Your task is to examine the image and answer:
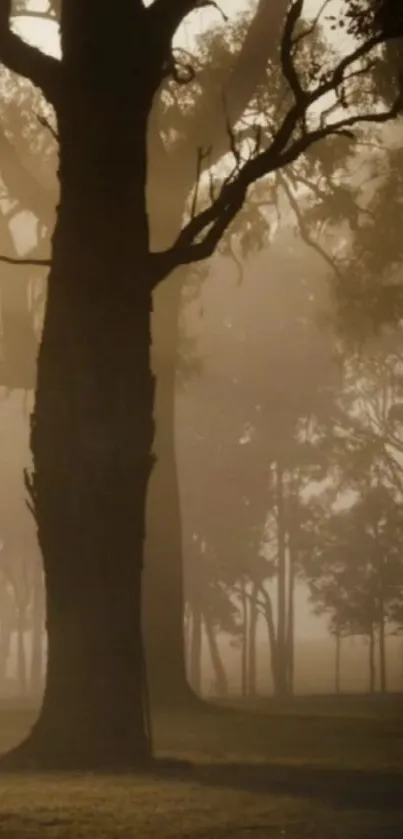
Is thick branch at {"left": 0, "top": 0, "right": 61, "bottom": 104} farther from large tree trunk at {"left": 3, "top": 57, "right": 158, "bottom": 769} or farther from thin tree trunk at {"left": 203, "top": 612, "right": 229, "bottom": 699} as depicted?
thin tree trunk at {"left": 203, "top": 612, "right": 229, "bottom": 699}

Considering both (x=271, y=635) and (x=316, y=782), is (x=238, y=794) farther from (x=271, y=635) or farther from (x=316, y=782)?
(x=271, y=635)

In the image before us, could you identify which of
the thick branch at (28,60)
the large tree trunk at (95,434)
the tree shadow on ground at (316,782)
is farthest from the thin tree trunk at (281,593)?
the tree shadow on ground at (316,782)

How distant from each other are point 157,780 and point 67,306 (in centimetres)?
417

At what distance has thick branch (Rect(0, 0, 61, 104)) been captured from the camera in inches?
564

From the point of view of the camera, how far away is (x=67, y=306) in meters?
14.0

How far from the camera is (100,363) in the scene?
13.9 meters

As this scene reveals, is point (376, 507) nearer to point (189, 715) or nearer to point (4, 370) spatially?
point (4, 370)

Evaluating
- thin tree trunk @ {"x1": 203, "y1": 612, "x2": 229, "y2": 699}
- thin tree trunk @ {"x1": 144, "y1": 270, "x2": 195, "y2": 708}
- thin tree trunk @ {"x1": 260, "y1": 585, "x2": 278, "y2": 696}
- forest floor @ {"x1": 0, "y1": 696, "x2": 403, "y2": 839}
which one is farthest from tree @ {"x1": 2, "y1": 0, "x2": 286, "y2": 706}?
thin tree trunk @ {"x1": 203, "y1": 612, "x2": 229, "y2": 699}

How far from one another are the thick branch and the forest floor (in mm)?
5930

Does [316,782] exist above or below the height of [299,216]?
below

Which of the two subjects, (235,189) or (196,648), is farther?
(196,648)

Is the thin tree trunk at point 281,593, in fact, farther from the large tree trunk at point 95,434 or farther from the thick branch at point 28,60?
the thick branch at point 28,60

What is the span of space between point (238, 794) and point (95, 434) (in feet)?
12.7

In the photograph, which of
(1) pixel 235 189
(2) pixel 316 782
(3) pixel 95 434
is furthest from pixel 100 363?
(2) pixel 316 782
